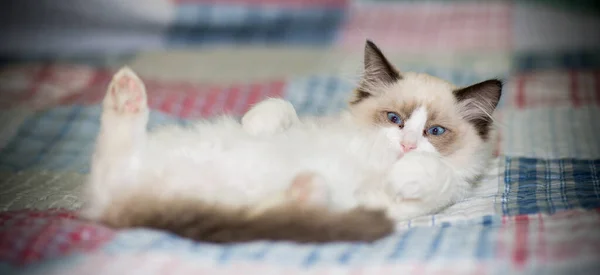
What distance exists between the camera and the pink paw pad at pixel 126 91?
119 cm

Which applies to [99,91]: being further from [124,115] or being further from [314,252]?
[314,252]

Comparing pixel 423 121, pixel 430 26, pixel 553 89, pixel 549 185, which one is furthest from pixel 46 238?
pixel 430 26

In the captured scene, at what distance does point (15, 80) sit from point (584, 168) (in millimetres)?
2277

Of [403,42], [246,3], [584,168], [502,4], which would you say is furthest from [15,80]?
[502,4]

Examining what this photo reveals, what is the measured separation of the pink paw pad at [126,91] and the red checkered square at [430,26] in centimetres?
183

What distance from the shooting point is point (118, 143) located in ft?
3.87

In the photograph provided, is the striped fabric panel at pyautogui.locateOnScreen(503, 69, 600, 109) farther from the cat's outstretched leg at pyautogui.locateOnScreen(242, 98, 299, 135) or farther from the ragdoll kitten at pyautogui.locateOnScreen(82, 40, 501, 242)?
the cat's outstretched leg at pyautogui.locateOnScreen(242, 98, 299, 135)

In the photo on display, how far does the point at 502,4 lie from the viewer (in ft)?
10.6

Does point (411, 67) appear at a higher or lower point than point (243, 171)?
higher

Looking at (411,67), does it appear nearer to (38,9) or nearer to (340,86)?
(340,86)

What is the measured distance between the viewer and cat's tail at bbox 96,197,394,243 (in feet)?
3.58

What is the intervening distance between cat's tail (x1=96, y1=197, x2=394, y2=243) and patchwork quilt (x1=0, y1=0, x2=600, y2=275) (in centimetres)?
3

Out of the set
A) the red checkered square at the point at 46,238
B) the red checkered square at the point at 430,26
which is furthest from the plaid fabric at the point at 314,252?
the red checkered square at the point at 430,26

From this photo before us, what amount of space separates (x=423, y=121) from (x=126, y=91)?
693 mm
